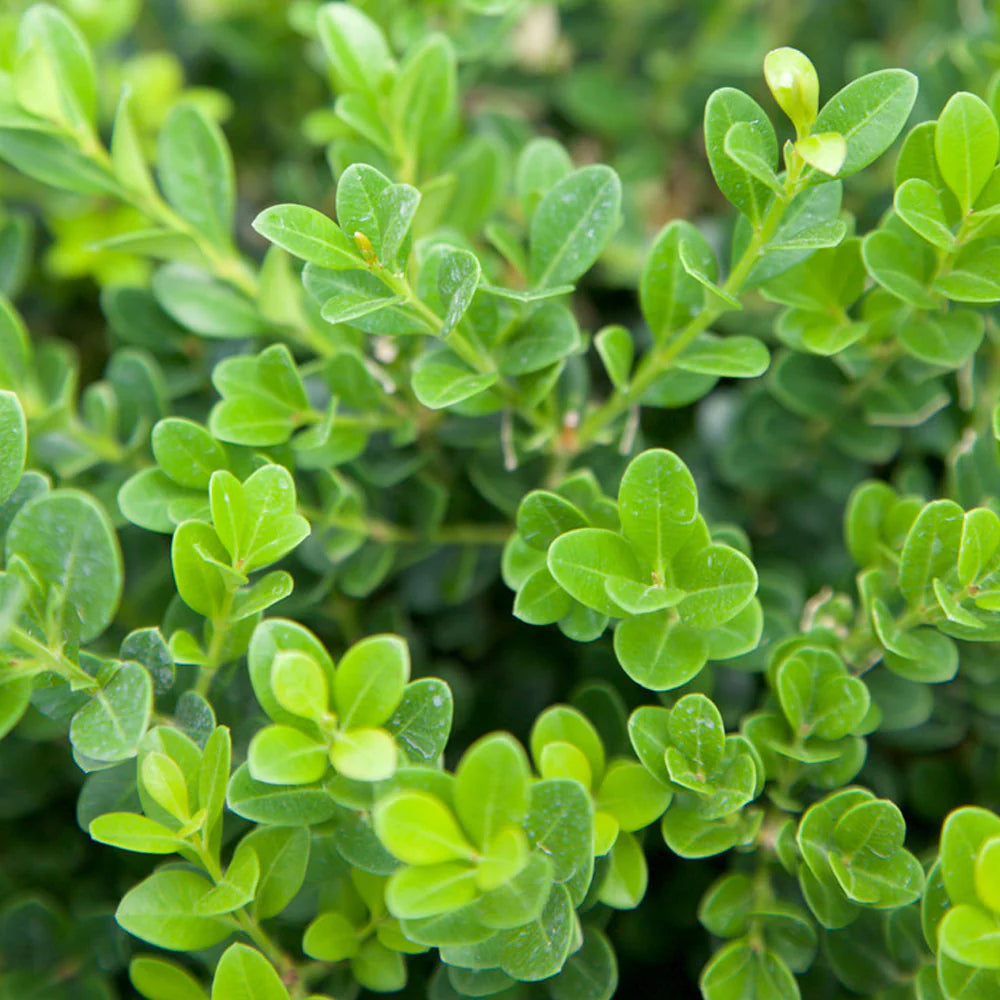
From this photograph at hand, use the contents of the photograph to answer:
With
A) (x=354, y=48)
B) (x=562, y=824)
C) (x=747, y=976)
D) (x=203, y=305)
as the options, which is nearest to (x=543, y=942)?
(x=562, y=824)

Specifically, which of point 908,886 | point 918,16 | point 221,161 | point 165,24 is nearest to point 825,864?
point 908,886

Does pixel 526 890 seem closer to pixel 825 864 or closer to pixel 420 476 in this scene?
pixel 825 864

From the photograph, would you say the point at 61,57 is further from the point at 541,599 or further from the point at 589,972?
the point at 589,972

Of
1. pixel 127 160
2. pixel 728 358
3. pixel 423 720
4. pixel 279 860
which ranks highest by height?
pixel 127 160

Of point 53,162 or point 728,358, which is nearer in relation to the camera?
point 728,358

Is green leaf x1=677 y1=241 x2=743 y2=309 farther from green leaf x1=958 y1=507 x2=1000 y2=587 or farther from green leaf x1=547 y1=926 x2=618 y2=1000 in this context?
green leaf x1=547 y1=926 x2=618 y2=1000
